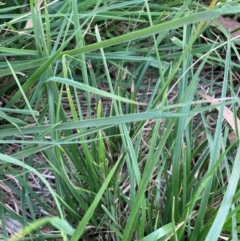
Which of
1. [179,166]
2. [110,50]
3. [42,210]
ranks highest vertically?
[110,50]

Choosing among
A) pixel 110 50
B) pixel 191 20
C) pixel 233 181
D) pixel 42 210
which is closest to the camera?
pixel 191 20

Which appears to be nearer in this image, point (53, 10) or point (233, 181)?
point (233, 181)

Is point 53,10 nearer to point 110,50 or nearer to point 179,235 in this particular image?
point 110,50

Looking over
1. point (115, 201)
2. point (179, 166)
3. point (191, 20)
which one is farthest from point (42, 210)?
point (191, 20)

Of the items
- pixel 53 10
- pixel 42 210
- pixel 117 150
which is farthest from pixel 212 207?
pixel 53 10

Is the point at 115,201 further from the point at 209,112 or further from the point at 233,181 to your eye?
the point at 209,112

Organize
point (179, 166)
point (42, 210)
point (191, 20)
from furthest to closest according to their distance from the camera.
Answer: point (42, 210), point (179, 166), point (191, 20)

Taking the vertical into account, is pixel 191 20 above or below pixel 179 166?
above
